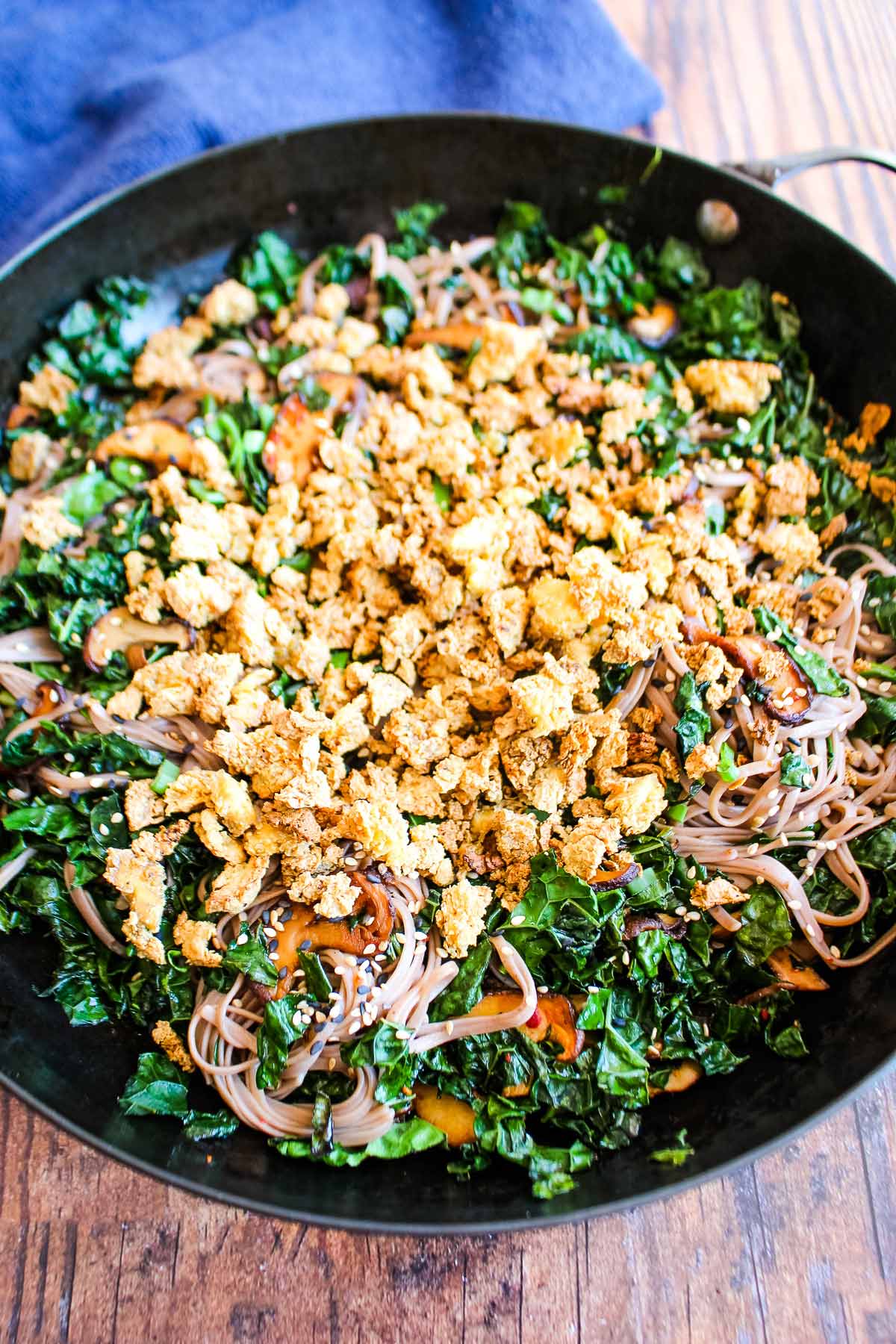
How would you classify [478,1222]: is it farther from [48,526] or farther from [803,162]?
[803,162]

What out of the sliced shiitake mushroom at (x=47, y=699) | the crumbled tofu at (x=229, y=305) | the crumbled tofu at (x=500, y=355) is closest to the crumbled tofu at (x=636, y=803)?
the crumbled tofu at (x=500, y=355)

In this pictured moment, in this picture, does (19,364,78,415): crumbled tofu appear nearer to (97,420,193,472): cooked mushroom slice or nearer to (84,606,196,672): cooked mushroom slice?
(97,420,193,472): cooked mushroom slice

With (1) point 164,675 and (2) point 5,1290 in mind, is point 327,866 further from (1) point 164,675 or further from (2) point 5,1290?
(2) point 5,1290

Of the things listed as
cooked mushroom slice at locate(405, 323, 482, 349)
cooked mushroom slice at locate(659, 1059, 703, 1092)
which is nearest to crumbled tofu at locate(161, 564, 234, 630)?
cooked mushroom slice at locate(405, 323, 482, 349)

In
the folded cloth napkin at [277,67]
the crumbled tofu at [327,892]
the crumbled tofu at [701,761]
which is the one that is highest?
the folded cloth napkin at [277,67]

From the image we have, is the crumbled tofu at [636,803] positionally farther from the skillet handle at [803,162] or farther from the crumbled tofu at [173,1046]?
the skillet handle at [803,162]

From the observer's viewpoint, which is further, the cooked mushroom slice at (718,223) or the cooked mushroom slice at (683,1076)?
the cooked mushroom slice at (718,223)

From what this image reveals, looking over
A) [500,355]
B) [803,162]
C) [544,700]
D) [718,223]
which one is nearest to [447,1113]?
[544,700]
